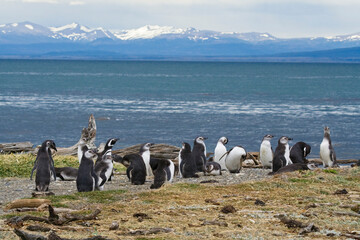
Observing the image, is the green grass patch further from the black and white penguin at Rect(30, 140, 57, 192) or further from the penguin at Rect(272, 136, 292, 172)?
the penguin at Rect(272, 136, 292, 172)

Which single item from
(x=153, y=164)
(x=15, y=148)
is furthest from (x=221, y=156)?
(x=15, y=148)

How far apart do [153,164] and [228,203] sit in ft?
18.6

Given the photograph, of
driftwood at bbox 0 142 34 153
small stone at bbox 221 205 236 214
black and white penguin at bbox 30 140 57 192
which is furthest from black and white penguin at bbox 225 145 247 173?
driftwood at bbox 0 142 34 153

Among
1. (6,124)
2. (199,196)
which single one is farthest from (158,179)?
(6,124)

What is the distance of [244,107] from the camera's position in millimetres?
62188

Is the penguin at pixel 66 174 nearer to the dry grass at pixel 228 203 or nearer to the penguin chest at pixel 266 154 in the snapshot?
the dry grass at pixel 228 203

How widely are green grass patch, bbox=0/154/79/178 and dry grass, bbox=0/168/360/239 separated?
20.4 ft

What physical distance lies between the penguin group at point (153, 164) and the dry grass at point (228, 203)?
122 centimetres

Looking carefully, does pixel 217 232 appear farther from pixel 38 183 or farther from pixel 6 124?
pixel 6 124

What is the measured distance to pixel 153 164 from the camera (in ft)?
57.1

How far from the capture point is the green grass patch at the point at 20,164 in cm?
1878

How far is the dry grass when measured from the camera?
9484 mm

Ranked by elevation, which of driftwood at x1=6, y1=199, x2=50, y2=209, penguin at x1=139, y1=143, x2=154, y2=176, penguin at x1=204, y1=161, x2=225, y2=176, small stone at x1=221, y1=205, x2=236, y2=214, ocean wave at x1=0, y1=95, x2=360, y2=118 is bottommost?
ocean wave at x1=0, y1=95, x2=360, y2=118

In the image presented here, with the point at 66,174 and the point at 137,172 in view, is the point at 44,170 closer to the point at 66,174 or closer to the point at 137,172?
the point at 137,172
